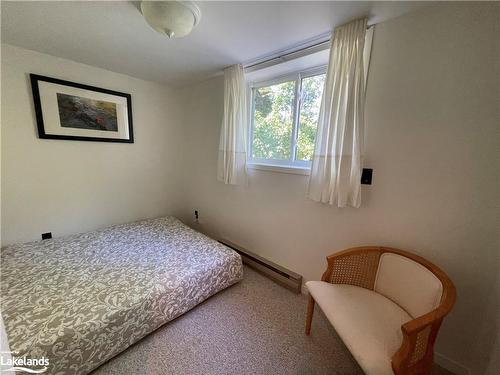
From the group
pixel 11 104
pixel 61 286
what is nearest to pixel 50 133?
pixel 11 104

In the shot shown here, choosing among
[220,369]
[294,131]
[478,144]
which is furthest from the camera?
[294,131]

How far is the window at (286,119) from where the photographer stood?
6.10 feet

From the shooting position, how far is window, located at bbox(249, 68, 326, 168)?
1.86 m

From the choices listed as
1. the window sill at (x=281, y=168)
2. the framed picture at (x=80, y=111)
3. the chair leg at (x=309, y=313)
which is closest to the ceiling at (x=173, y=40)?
the framed picture at (x=80, y=111)

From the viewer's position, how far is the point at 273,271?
205 cm

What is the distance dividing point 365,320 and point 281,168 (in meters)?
1.32

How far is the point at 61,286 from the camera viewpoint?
140 centimetres

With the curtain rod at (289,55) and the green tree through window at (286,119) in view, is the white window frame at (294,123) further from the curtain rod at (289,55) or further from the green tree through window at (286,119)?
the curtain rod at (289,55)

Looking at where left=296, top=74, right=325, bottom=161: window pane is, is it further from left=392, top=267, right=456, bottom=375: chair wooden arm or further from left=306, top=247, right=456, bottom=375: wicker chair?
left=392, top=267, right=456, bottom=375: chair wooden arm

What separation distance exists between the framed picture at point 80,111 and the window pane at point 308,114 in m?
2.18

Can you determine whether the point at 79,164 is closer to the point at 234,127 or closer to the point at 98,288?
the point at 98,288

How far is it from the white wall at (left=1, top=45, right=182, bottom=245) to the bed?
12.4 inches

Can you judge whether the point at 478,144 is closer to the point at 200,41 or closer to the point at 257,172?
the point at 257,172

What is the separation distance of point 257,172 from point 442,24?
1678 mm
